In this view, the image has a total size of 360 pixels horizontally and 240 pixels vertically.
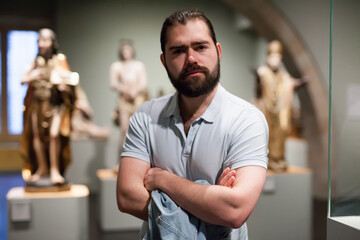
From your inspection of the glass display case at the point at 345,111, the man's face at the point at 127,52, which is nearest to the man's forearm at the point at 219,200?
the glass display case at the point at 345,111

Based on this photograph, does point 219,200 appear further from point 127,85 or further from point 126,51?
point 126,51

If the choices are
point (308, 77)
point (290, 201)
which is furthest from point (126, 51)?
point (290, 201)

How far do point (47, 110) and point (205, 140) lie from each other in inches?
119

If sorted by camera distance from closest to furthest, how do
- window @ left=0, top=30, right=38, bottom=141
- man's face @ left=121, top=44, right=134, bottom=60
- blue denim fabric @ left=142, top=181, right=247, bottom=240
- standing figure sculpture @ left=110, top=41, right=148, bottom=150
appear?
blue denim fabric @ left=142, top=181, right=247, bottom=240, standing figure sculpture @ left=110, top=41, right=148, bottom=150, man's face @ left=121, top=44, right=134, bottom=60, window @ left=0, top=30, right=38, bottom=141

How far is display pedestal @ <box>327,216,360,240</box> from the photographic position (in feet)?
6.06

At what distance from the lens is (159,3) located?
9047mm

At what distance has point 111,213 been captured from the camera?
211 inches

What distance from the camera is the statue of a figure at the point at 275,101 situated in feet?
19.0

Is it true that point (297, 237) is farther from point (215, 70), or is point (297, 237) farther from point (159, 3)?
point (159, 3)

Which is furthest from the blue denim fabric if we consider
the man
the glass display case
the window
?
the window

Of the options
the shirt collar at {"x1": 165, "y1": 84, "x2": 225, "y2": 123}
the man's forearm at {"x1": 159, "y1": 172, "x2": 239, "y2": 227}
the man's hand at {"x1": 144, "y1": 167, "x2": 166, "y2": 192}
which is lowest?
the man's forearm at {"x1": 159, "y1": 172, "x2": 239, "y2": 227}

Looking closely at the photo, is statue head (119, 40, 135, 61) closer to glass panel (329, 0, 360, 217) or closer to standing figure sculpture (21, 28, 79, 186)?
standing figure sculpture (21, 28, 79, 186)

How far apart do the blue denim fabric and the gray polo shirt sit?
3.8 inches

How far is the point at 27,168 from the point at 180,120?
123 inches
